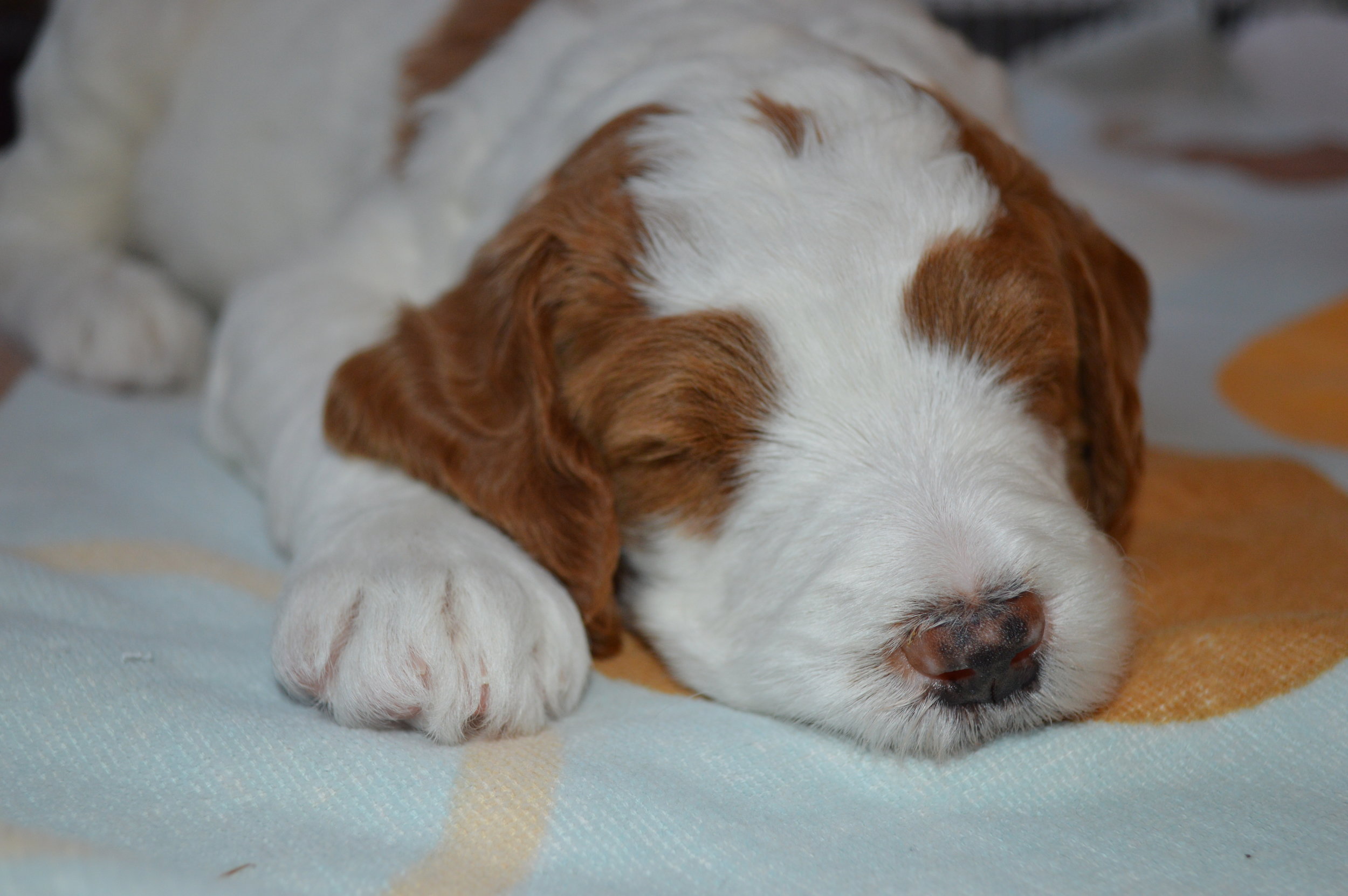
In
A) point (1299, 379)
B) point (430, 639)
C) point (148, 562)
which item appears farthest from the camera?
point (1299, 379)

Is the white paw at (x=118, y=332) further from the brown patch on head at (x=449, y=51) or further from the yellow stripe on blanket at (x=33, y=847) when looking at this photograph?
the yellow stripe on blanket at (x=33, y=847)

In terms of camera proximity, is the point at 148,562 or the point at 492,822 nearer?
the point at 492,822

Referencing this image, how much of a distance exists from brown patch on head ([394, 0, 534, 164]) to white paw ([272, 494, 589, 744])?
1528 millimetres

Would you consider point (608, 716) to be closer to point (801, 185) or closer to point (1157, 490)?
point (801, 185)

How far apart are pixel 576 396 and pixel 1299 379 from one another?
A: 7.96ft

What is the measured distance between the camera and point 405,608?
1.94 meters

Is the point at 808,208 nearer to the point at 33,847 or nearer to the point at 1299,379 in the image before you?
the point at 33,847

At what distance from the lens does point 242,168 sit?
401 cm

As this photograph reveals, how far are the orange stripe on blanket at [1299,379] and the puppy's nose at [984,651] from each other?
170 cm

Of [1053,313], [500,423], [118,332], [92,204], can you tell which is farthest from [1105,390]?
[92,204]

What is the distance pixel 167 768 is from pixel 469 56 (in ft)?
7.08

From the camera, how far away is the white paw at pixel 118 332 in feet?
12.3

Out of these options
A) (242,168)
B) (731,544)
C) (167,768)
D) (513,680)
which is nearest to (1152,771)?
(731,544)

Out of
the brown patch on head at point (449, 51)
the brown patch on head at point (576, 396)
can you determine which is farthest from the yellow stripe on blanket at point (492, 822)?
the brown patch on head at point (449, 51)
